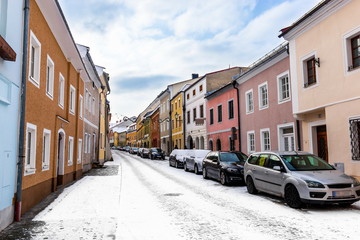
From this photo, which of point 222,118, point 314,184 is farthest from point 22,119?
point 222,118

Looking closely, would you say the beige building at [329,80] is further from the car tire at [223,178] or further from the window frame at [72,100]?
the window frame at [72,100]

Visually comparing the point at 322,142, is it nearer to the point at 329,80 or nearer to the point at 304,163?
the point at 329,80

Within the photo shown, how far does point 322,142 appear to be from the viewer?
13070 millimetres

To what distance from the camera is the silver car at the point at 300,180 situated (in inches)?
304

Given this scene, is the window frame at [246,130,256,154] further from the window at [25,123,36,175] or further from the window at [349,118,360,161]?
the window at [25,123,36,175]

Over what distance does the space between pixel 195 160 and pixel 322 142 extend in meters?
8.10

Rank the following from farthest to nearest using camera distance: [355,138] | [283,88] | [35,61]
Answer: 1. [283,88]
2. [355,138]
3. [35,61]

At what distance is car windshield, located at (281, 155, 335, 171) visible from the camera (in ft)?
29.1

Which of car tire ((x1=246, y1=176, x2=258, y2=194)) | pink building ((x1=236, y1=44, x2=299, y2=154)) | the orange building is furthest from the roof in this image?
the orange building

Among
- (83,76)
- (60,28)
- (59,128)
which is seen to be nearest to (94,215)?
(59,128)

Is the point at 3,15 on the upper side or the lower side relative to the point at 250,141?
upper

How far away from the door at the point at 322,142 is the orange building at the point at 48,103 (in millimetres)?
10708

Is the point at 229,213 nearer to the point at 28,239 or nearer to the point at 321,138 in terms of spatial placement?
the point at 28,239

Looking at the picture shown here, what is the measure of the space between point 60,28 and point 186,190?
7408 millimetres
